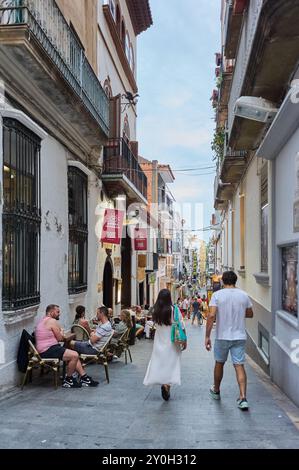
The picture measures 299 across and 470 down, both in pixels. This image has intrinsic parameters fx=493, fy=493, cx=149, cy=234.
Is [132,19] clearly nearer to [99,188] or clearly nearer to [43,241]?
[99,188]

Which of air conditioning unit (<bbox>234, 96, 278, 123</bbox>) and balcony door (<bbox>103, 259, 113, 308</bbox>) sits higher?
air conditioning unit (<bbox>234, 96, 278, 123</bbox>)

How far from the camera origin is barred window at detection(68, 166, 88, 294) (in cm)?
1156

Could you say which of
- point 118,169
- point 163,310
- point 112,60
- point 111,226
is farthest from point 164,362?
point 112,60

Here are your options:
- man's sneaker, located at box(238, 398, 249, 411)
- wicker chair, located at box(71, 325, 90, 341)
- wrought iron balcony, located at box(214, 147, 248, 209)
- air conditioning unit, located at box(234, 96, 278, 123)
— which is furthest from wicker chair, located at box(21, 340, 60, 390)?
wrought iron balcony, located at box(214, 147, 248, 209)

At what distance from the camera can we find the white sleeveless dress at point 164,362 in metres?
6.66

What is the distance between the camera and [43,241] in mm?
9156

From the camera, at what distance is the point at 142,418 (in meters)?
5.66

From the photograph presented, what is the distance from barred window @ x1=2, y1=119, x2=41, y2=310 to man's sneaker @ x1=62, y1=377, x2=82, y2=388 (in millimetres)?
1347

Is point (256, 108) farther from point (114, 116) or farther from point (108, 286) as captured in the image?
point (108, 286)

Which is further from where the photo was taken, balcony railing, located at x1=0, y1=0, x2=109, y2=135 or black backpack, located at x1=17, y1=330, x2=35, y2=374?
black backpack, located at x1=17, y1=330, x2=35, y2=374

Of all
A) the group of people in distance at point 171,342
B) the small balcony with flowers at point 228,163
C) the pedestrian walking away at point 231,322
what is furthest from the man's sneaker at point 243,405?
the small balcony with flowers at point 228,163

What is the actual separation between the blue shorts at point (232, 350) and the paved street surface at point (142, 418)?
1.86 ft

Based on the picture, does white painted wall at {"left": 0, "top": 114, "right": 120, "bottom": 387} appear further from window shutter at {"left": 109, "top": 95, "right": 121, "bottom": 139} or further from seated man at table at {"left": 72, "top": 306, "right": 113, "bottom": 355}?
window shutter at {"left": 109, "top": 95, "right": 121, "bottom": 139}

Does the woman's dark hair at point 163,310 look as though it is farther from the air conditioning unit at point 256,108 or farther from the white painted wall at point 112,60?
the white painted wall at point 112,60
